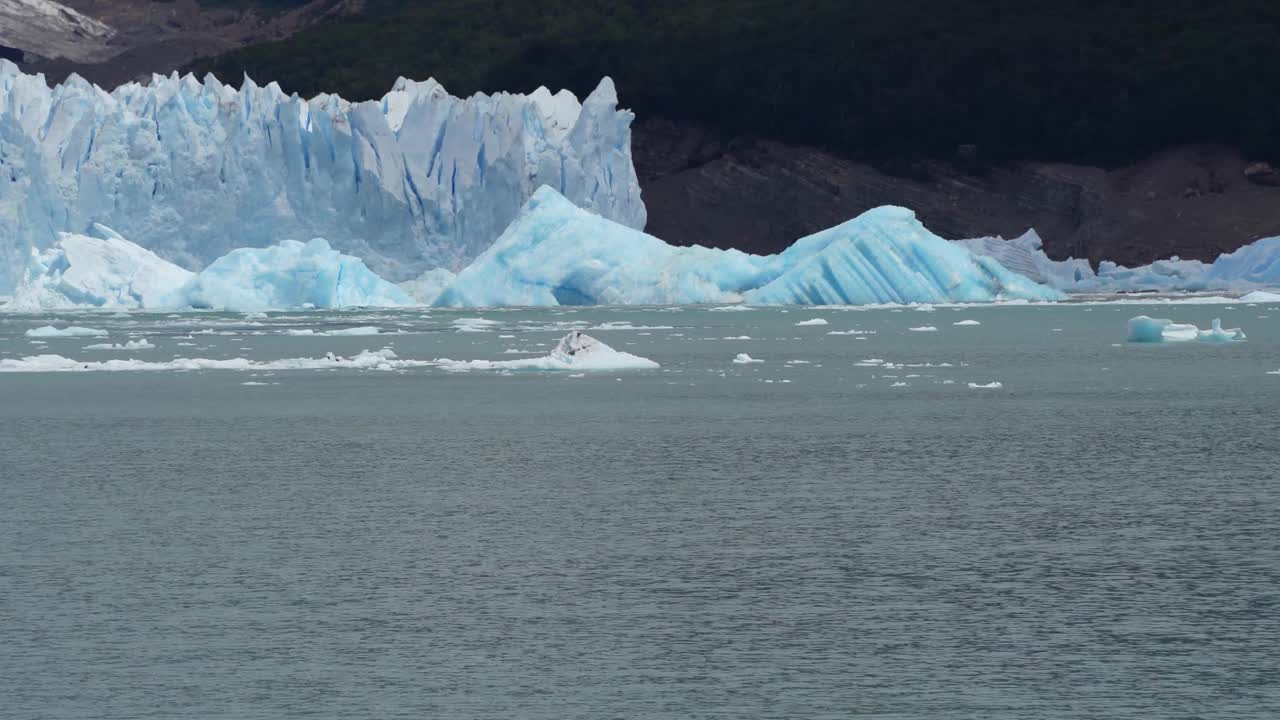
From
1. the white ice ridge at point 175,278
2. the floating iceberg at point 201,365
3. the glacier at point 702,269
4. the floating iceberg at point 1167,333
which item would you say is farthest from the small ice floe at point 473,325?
the floating iceberg at point 1167,333

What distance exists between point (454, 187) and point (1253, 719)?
3886 cm

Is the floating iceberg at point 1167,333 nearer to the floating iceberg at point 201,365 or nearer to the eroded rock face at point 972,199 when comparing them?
the floating iceberg at point 201,365

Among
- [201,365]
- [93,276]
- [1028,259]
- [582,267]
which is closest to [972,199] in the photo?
[1028,259]

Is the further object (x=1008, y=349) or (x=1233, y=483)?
(x=1008, y=349)

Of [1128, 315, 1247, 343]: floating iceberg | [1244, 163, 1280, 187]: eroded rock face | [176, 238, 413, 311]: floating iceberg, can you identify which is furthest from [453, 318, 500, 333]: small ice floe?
[1244, 163, 1280, 187]: eroded rock face

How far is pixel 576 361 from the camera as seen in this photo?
23.9 meters

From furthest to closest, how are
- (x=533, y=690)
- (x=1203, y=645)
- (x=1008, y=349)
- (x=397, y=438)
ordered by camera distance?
1. (x=1008, y=349)
2. (x=397, y=438)
3. (x=1203, y=645)
4. (x=533, y=690)

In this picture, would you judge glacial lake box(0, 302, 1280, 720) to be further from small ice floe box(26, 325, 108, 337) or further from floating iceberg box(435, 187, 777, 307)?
floating iceberg box(435, 187, 777, 307)

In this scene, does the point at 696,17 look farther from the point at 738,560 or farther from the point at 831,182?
the point at 738,560

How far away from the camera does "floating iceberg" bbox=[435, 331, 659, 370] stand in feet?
77.6

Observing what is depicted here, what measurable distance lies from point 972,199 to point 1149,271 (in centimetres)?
1651

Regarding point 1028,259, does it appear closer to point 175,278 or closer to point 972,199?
point 972,199

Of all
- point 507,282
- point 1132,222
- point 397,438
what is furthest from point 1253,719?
point 1132,222

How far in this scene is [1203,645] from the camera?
319 inches
